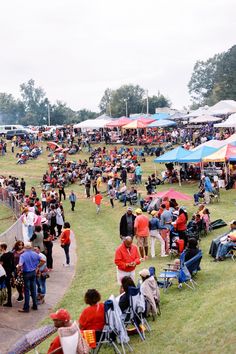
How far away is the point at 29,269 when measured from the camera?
11664mm

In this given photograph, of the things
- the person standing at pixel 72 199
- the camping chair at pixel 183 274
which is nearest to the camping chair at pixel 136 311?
the camping chair at pixel 183 274

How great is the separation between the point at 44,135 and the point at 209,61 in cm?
9730

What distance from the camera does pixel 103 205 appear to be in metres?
28.1

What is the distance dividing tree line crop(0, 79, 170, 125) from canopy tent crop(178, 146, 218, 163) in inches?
2543

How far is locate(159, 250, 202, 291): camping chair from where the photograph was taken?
38.9 ft

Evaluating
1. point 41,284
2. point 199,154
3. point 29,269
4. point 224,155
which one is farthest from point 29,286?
point 199,154

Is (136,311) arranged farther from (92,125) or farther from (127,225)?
(92,125)

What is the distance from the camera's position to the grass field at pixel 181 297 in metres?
8.86

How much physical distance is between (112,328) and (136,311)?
33.2 inches

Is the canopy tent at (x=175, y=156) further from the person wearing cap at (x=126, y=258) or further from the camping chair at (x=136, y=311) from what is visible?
the camping chair at (x=136, y=311)

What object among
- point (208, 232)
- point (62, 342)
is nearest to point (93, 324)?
point (62, 342)

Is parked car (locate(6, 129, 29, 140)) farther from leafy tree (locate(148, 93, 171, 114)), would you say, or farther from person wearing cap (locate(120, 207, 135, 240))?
leafy tree (locate(148, 93, 171, 114))

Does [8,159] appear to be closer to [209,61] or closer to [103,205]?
[103,205]

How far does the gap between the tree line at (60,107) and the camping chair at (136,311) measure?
83429mm
